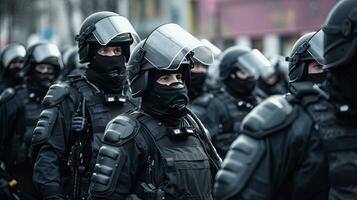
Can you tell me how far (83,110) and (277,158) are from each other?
3304 millimetres

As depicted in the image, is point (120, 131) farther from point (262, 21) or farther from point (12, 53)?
point (262, 21)

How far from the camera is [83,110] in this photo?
673 cm

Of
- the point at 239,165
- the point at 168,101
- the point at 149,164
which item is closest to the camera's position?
the point at 239,165

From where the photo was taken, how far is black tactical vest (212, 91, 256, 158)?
989cm

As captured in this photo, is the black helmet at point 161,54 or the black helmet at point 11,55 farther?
the black helmet at point 11,55

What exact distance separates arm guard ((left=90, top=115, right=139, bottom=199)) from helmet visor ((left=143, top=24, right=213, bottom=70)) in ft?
1.62

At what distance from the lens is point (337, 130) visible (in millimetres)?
3807

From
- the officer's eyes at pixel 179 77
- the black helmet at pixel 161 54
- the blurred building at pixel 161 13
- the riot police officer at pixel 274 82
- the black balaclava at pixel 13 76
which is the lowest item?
the blurred building at pixel 161 13

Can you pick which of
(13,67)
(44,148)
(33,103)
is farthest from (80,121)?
(13,67)

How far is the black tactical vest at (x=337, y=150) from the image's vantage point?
147 inches

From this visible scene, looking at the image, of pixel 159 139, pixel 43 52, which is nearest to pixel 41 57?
pixel 43 52

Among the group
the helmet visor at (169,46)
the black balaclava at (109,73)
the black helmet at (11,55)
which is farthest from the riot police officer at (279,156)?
the black helmet at (11,55)

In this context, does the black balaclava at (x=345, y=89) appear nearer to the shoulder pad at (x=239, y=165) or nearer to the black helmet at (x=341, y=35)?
the black helmet at (x=341, y=35)

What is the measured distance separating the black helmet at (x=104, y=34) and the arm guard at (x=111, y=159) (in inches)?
69.3
